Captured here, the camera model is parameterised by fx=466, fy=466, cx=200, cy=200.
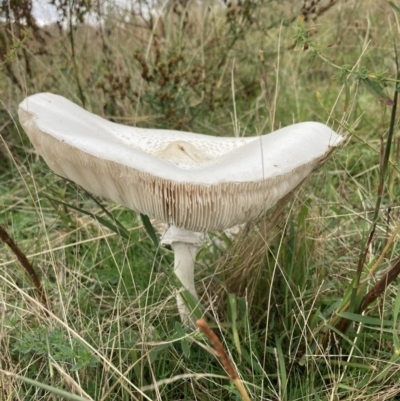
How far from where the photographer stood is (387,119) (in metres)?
2.95

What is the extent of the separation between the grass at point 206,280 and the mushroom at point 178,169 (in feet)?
0.54

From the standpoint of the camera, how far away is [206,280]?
194 centimetres

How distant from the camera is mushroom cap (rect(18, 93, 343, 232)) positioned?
1.15 metres

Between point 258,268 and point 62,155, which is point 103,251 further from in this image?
point 62,155

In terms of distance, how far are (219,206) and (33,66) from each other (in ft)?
8.86

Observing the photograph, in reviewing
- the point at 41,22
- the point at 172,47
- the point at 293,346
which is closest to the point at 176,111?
the point at 172,47

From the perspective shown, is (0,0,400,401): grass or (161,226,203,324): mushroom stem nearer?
(0,0,400,401): grass

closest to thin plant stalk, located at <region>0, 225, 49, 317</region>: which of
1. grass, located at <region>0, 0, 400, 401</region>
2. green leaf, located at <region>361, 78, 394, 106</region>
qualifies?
grass, located at <region>0, 0, 400, 401</region>

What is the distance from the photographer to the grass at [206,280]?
1.39m

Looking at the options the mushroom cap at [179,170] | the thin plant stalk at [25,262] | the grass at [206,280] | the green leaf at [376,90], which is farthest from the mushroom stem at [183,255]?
the green leaf at [376,90]

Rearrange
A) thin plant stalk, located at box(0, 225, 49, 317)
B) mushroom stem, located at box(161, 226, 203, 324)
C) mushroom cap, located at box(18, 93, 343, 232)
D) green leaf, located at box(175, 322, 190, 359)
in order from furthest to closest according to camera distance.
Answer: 1. mushroom stem, located at box(161, 226, 203, 324)
2. thin plant stalk, located at box(0, 225, 49, 317)
3. green leaf, located at box(175, 322, 190, 359)
4. mushroom cap, located at box(18, 93, 343, 232)

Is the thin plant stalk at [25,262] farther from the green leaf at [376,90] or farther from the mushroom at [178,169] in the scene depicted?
the green leaf at [376,90]

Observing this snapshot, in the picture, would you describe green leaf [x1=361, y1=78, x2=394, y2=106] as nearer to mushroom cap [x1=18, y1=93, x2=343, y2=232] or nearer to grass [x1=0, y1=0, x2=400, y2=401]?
grass [x1=0, y1=0, x2=400, y2=401]

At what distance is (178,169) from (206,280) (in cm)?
86
